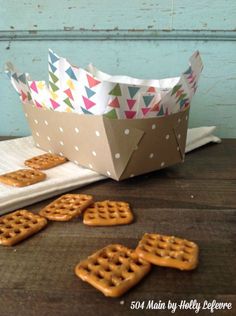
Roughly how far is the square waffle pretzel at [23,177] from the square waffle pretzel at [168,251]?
0.72 ft

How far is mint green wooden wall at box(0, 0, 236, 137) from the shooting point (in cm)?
87

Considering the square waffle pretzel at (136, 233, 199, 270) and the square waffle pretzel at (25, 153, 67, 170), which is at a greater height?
the square waffle pretzel at (136, 233, 199, 270)

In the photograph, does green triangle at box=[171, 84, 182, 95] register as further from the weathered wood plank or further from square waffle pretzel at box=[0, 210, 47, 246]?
the weathered wood plank

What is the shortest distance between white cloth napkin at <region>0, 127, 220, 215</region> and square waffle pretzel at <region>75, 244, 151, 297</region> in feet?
0.55

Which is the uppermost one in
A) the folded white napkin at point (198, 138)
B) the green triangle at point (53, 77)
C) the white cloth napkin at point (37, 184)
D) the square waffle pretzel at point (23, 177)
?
the green triangle at point (53, 77)

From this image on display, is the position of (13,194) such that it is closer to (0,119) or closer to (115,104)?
(115,104)

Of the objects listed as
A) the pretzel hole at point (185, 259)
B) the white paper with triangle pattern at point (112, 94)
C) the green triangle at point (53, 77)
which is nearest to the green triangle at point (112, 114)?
the white paper with triangle pattern at point (112, 94)

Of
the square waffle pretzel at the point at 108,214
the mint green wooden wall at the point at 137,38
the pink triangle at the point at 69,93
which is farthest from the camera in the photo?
the mint green wooden wall at the point at 137,38

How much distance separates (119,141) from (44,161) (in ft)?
0.58

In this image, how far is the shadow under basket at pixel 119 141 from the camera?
0.49m

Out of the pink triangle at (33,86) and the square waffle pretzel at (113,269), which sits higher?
the pink triangle at (33,86)

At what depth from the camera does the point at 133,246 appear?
354 millimetres

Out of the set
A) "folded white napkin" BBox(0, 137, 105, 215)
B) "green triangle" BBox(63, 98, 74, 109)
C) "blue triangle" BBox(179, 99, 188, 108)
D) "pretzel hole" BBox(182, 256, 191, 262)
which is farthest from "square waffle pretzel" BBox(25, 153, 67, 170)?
"pretzel hole" BBox(182, 256, 191, 262)

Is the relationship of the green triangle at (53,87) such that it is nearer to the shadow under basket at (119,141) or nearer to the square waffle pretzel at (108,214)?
the shadow under basket at (119,141)
